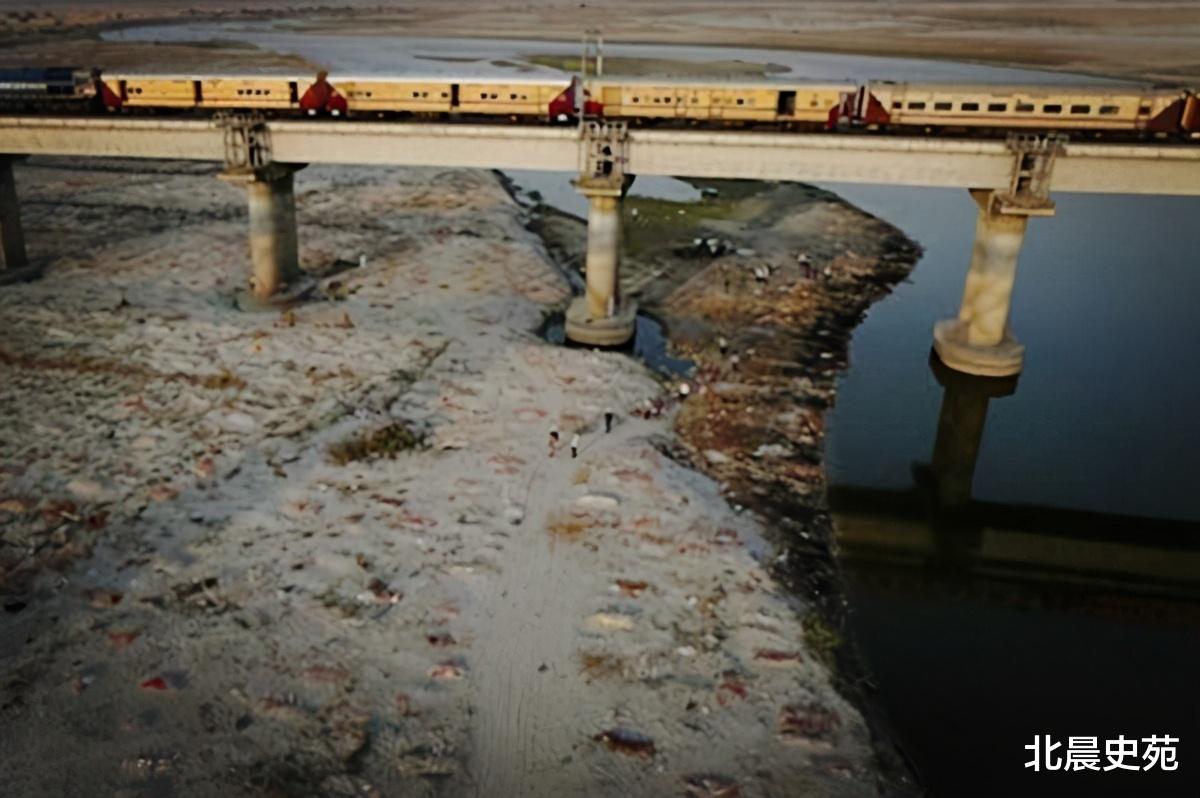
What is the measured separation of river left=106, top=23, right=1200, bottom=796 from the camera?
19.8 m

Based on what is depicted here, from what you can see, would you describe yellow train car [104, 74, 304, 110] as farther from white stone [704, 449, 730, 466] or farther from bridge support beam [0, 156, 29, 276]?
white stone [704, 449, 730, 466]

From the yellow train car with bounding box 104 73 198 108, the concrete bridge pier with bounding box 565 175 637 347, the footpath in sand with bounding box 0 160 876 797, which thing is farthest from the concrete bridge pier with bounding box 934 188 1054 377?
the yellow train car with bounding box 104 73 198 108

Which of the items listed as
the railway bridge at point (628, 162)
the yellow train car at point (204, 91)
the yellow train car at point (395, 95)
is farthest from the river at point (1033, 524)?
the yellow train car at point (204, 91)

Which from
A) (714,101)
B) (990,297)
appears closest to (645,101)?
(714,101)

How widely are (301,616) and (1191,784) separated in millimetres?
18463

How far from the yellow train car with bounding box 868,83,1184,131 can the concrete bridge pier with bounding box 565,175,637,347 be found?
11.2m

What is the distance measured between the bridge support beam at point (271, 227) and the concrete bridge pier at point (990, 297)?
90.8 feet

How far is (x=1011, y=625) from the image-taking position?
23.0 m

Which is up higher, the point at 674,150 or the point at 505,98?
the point at 505,98

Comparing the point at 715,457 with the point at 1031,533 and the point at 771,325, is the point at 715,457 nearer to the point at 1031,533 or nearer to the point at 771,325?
the point at 1031,533

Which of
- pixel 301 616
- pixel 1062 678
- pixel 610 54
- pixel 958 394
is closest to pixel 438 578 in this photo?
pixel 301 616

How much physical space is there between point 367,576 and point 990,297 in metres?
25.9

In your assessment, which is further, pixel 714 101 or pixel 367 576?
pixel 714 101

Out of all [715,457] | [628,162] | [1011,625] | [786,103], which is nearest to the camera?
[1011,625]
